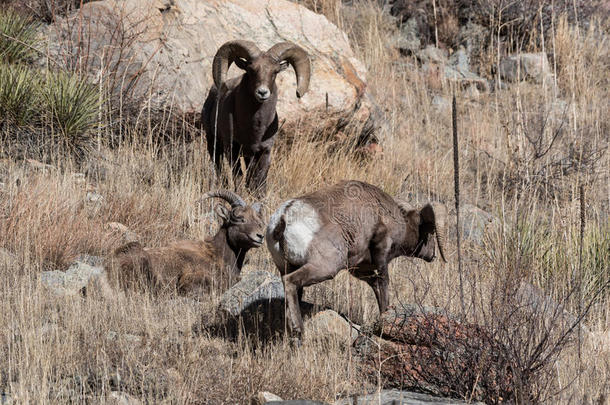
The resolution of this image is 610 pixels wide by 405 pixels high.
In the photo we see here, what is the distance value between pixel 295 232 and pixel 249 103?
195 inches

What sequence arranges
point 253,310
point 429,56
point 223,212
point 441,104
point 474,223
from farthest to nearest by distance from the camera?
1. point 429,56
2. point 441,104
3. point 474,223
4. point 223,212
5. point 253,310

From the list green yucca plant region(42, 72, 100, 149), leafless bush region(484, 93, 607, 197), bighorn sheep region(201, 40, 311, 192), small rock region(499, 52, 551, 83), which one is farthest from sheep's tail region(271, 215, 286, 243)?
small rock region(499, 52, 551, 83)

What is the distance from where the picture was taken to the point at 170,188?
34.8 ft

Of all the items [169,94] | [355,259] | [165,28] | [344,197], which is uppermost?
[165,28]

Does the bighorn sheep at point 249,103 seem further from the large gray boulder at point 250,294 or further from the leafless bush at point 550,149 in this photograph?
the large gray boulder at point 250,294

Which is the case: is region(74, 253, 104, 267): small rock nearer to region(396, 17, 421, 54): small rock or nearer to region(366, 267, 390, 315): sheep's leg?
region(366, 267, 390, 315): sheep's leg

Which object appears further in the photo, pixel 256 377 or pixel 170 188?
pixel 170 188

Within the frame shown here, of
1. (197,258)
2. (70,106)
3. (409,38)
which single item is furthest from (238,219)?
(409,38)

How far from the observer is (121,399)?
4.86 metres

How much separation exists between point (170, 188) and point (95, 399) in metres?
6.01

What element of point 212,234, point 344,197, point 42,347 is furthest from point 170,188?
point 42,347

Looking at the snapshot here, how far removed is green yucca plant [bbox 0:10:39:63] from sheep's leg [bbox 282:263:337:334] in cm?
751

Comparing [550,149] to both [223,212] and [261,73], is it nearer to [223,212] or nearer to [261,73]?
[261,73]

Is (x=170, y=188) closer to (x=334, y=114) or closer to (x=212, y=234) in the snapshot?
(x=212, y=234)
